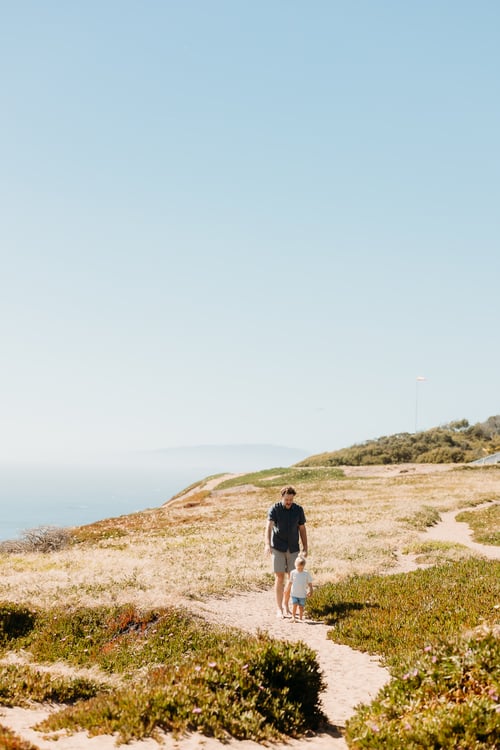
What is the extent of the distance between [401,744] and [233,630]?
792cm

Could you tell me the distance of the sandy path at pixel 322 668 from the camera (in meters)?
8.20

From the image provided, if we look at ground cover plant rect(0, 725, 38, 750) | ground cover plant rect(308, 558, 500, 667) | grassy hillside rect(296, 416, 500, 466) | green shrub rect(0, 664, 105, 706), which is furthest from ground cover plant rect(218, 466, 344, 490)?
ground cover plant rect(0, 725, 38, 750)

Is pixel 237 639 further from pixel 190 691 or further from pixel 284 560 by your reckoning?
pixel 190 691

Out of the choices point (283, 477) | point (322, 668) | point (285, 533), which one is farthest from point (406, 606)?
point (283, 477)

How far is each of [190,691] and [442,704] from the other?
11.9 feet

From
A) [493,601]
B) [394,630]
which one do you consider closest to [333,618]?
[394,630]

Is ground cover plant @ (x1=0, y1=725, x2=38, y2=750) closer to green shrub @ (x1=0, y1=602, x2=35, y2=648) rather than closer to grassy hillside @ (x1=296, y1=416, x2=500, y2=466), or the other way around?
green shrub @ (x1=0, y1=602, x2=35, y2=648)

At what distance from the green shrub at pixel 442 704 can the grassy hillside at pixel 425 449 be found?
85.6m

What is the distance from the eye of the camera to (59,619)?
16547mm

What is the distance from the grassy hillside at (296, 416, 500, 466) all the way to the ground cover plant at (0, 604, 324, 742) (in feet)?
275

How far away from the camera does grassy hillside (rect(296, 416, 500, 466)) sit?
9431 cm

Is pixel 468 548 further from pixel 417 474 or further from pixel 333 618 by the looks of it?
pixel 417 474

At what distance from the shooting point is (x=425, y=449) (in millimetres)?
105062

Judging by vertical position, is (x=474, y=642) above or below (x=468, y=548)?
above
